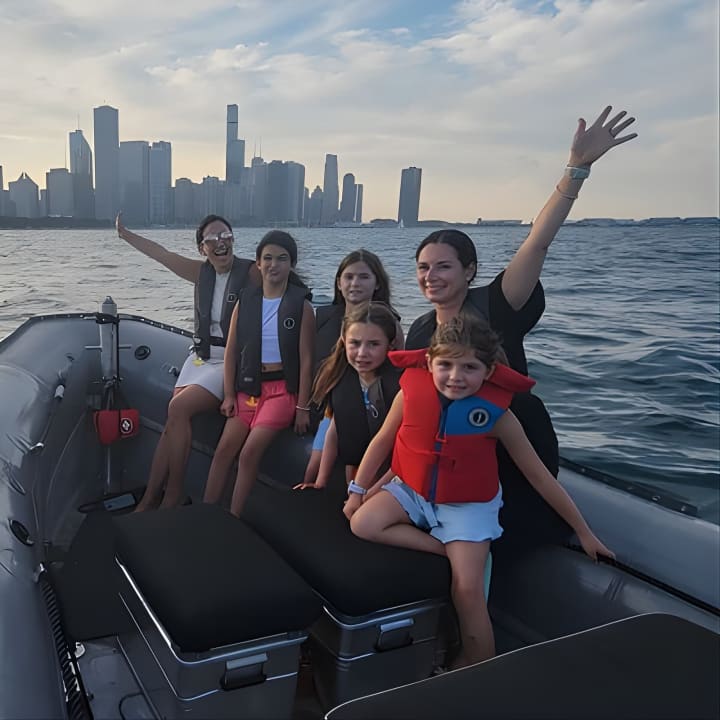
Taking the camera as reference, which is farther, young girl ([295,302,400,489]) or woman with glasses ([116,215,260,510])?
woman with glasses ([116,215,260,510])

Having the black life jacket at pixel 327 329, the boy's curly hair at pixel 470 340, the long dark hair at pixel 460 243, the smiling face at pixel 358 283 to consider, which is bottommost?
the black life jacket at pixel 327 329

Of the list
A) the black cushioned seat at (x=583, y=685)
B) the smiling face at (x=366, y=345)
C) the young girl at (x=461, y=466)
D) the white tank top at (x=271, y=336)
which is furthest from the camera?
the white tank top at (x=271, y=336)

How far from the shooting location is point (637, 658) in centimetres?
105

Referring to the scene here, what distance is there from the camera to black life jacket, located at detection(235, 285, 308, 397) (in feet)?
8.32

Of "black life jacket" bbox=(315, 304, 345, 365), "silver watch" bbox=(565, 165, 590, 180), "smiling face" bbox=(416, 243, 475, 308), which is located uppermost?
"silver watch" bbox=(565, 165, 590, 180)

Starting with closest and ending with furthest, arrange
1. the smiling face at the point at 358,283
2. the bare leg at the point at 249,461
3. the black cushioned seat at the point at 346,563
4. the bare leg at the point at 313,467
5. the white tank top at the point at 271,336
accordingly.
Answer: the black cushioned seat at the point at 346,563 < the bare leg at the point at 313,467 < the smiling face at the point at 358,283 < the bare leg at the point at 249,461 < the white tank top at the point at 271,336

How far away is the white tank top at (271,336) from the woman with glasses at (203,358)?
0.22 meters

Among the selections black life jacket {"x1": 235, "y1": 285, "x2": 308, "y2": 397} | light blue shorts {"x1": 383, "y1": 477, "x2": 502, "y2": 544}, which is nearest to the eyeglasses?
black life jacket {"x1": 235, "y1": 285, "x2": 308, "y2": 397}

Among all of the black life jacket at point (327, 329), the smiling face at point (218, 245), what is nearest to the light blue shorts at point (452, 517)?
the black life jacket at point (327, 329)

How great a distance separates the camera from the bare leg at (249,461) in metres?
2.45

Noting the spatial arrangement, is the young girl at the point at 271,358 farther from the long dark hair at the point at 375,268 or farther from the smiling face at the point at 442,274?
the smiling face at the point at 442,274

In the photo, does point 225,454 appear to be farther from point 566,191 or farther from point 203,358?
point 566,191

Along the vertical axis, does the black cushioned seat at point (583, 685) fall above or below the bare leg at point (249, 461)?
above

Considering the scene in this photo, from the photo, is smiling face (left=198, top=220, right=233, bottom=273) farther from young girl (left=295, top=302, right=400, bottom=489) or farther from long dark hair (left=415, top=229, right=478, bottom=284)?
long dark hair (left=415, top=229, right=478, bottom=284)
